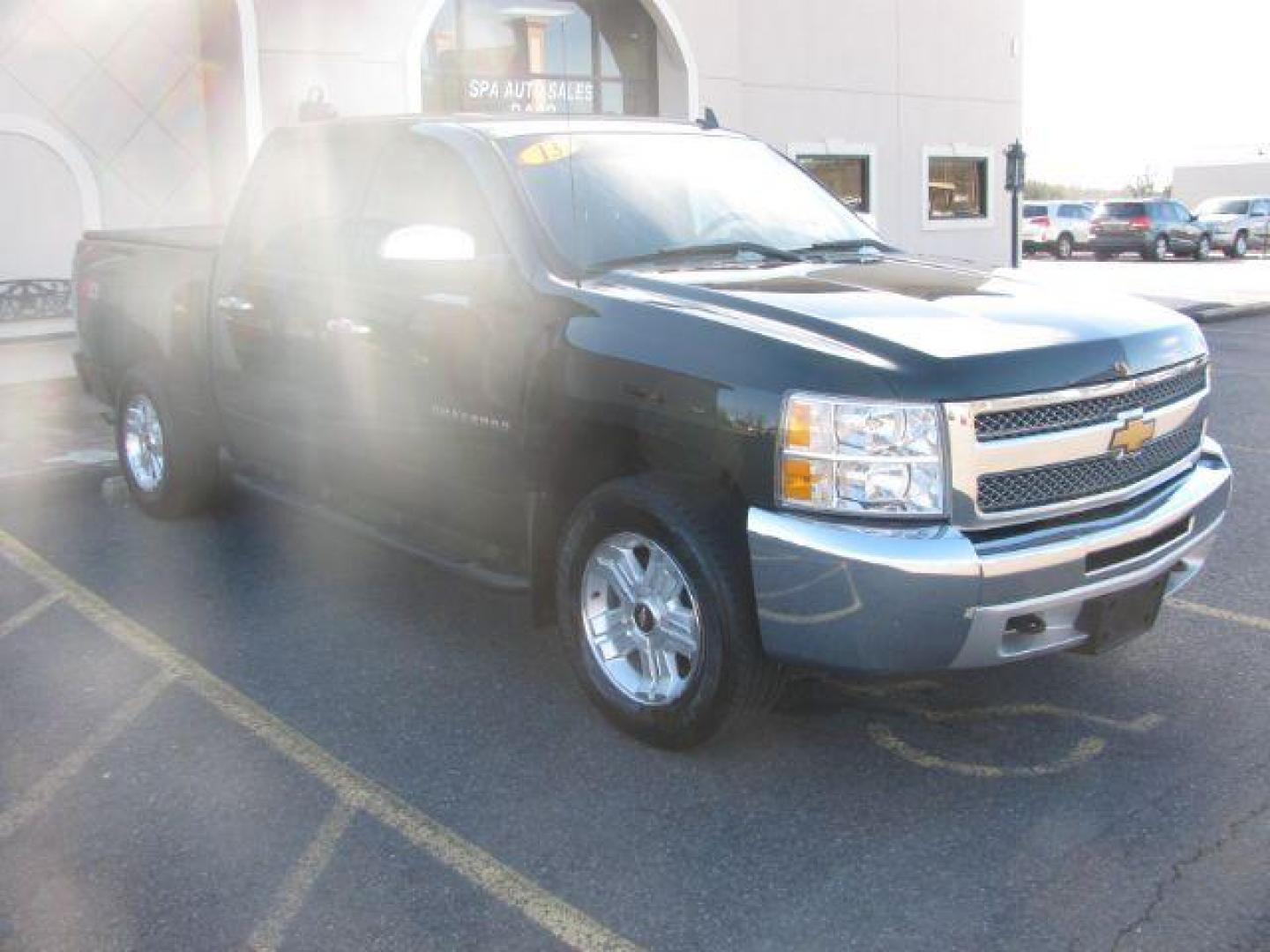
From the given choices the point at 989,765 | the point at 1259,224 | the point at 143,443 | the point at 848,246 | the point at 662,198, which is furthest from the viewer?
the point at 1259,224

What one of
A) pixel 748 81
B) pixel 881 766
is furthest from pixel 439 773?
pixel 748 81

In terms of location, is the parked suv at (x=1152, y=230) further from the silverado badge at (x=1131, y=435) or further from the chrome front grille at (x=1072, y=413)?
the silverado badge at (x=1131, y=435)

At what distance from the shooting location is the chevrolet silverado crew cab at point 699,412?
3602 mm

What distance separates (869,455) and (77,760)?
8.61 ft

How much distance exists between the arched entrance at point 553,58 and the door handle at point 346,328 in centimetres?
1133

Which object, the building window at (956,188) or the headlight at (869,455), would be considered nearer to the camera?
the headlight at (869,455)

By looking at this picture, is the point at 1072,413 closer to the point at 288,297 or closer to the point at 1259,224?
the point at 288,297

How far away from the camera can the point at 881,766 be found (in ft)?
13.4

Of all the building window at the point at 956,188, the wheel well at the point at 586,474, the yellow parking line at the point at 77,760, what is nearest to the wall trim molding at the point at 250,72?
the yellow parking line at the point at 77,760

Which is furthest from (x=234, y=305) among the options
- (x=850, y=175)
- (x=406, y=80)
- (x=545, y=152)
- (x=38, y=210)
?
(x=850, y=175)

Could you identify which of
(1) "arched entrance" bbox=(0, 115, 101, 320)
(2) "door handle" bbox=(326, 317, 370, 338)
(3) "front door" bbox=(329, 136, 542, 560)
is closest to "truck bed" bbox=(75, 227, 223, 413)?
(2) "door handle" bbox=(326, 317, 370, 338)

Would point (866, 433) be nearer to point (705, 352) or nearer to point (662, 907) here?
point (705, 352)

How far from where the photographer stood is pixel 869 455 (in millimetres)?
3580

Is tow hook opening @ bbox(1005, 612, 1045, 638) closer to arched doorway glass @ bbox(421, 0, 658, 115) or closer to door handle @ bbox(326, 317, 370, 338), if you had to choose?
door handle @ bbox(326, 317, 370, 338)
